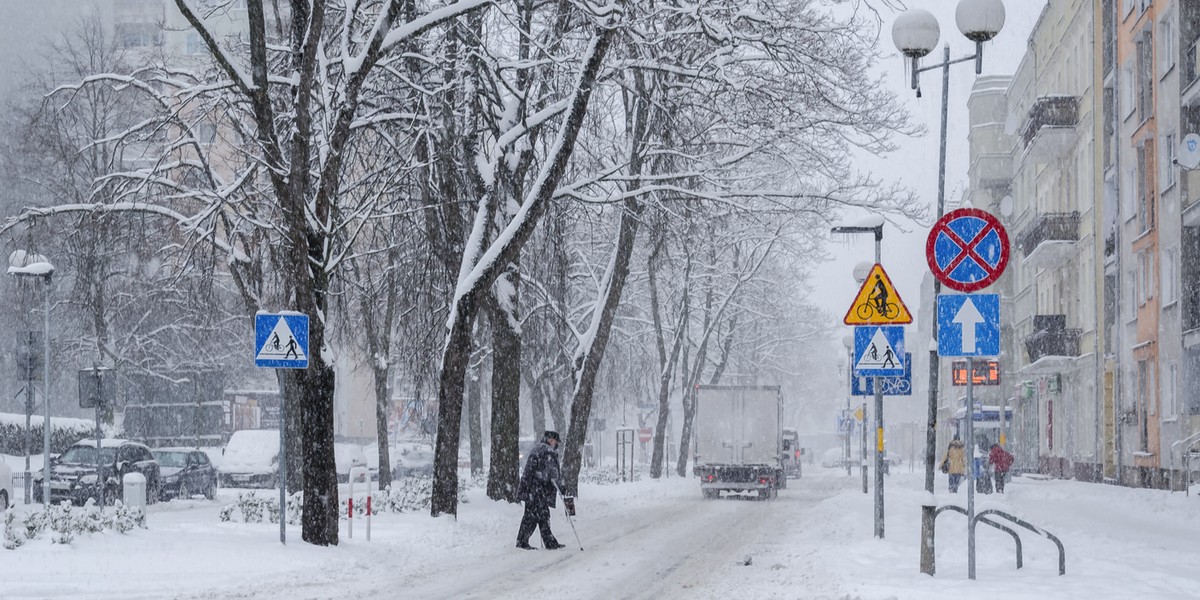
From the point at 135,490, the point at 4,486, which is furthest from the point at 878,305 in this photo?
the point at 4,486

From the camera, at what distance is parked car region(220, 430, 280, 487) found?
1807 inches

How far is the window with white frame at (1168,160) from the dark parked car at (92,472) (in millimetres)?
25453

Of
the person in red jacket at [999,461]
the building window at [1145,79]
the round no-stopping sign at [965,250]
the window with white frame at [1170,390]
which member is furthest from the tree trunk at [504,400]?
the building window at [1145,79]

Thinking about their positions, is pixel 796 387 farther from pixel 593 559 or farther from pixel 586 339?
pixel 593 559

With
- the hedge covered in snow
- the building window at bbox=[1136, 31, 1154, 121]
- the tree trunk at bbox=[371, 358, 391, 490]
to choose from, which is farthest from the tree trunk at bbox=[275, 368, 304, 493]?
the building window at bbox=[1136, 31, 1154, 121]

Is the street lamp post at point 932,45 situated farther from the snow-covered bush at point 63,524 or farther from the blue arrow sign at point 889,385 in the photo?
the snow-covered bush at point 63,524

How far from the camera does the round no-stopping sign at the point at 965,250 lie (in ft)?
45.1

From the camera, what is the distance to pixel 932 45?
A: 2039 cm

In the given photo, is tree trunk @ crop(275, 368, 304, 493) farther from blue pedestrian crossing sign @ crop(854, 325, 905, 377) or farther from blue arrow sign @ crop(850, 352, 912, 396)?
blue arrow sign @ crop(850, 352, 912, 396)

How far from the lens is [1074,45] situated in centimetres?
5162

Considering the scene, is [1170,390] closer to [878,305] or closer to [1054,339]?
[1054,339]

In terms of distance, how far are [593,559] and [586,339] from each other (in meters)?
13.9

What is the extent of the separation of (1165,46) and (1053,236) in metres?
14.4

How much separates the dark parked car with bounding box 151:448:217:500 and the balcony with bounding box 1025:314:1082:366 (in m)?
27.7
